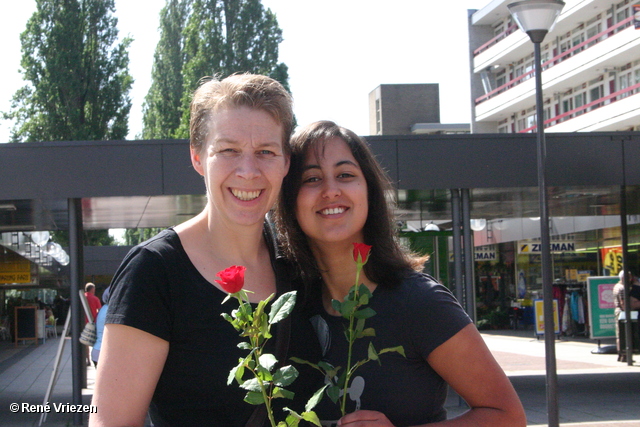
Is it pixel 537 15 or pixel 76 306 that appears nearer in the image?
pixel 537 15

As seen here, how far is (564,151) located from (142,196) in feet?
17.4

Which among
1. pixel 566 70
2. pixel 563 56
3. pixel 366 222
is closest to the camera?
pixel 366 222

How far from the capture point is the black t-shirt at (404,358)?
6.93 feet

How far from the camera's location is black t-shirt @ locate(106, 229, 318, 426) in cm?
198

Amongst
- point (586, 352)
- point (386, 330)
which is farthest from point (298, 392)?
point (586, 352)

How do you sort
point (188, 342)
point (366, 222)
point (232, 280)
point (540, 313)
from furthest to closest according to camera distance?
point (540, 313)
point (366, 222)
point (188, 342)
point (232, 280)

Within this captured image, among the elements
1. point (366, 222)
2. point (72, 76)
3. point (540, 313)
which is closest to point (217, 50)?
point (72, 76)

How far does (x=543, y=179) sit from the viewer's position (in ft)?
25.0

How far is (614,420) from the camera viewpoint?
8.80 metres

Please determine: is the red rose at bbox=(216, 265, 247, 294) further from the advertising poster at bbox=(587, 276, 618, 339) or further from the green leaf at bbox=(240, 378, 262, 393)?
the advertising poster at bbox=(587, 276, 618, 339)

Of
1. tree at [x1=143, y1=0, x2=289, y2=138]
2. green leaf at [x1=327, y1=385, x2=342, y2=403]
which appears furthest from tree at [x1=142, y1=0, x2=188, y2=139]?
green leaf at [x1=327, y1=385, x2=342, y2=403]

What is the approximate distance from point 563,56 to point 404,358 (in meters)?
33.4

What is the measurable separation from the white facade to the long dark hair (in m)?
26.8

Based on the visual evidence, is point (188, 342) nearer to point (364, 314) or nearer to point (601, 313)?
point (364, 314)
